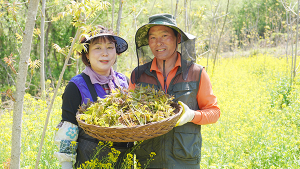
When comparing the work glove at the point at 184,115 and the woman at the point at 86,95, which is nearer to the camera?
the work glove at the point at 184,115

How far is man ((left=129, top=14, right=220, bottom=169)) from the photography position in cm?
172

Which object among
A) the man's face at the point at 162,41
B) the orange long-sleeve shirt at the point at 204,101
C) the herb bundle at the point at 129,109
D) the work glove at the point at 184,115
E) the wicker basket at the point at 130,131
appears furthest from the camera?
the man's face at the point at 162,41

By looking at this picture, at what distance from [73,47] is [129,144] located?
1.09 metres

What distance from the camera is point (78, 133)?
1.85 m

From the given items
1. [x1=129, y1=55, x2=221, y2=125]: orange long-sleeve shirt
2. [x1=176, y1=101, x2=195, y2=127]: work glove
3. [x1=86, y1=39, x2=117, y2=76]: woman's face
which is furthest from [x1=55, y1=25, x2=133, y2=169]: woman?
[x1=176, y1=101, x2=195, y2=127]: work glove

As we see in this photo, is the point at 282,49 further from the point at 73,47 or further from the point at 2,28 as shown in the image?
the point at 2,28

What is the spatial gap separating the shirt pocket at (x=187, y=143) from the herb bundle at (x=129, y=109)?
277 millimetres

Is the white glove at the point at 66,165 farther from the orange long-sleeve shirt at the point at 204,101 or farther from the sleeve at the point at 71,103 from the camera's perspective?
the orange long-sleeve shirt at the point at 204,101

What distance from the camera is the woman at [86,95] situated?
5.73 feet

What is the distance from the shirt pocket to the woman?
21.1 inches

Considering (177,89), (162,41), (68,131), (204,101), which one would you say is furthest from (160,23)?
(68,131)

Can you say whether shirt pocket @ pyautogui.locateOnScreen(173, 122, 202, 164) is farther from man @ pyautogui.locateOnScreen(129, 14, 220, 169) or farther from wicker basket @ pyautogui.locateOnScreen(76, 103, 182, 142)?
wicker basket @ pyautogui.locateOnScreen(76, 103, 182, 142)

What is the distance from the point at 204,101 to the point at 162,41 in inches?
25.0

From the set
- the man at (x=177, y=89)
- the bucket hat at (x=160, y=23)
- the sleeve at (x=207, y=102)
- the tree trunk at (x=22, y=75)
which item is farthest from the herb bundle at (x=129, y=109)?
the bucket hat at (x=160, y=23)
